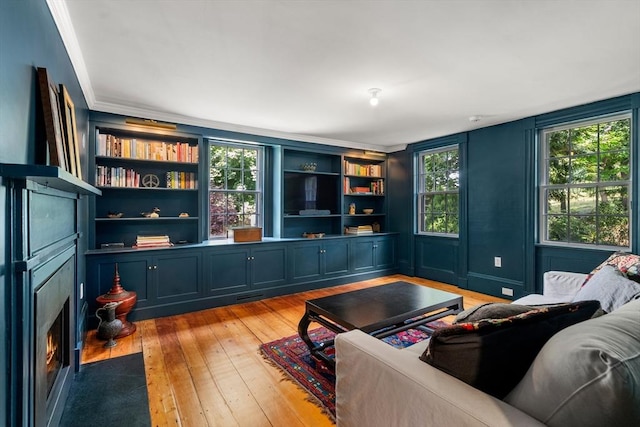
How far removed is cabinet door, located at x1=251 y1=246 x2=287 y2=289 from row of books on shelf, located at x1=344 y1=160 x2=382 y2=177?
1893 mm

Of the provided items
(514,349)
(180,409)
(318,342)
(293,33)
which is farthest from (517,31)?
(180,409)

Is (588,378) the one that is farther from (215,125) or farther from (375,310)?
(215,125)

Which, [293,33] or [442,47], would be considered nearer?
[293,33]

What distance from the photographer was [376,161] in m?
5.94

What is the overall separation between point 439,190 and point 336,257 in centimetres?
200

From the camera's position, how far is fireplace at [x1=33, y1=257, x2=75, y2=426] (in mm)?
1273

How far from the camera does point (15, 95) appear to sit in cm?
117

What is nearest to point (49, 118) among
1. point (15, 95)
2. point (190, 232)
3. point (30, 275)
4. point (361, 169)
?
point (15, 95)

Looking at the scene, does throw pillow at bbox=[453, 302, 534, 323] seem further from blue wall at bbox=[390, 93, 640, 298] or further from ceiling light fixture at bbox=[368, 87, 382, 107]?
blue wall at bbox=[390, 93, 640, 298]

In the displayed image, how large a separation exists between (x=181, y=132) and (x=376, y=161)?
3.55 metres

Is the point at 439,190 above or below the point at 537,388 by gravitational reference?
above

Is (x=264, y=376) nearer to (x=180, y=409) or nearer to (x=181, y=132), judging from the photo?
(x=180, y=409)

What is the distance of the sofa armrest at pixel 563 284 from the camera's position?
93.7 inches

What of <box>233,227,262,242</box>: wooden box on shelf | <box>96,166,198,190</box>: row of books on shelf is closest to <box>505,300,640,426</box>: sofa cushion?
<box>233,227,262,242</box>: wooden box on shelf
